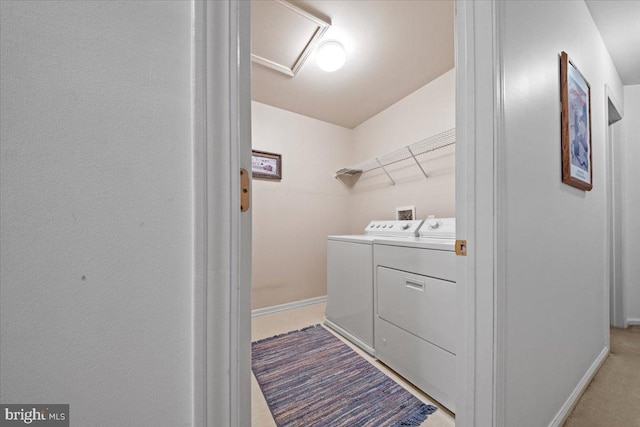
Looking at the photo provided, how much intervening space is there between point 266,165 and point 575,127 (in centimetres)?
248

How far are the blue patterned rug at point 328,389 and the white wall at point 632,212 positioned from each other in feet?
9.08

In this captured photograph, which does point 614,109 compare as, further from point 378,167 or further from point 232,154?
point 232,154

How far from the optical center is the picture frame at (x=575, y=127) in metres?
1.23

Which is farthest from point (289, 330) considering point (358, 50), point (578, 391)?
point (358, 50)

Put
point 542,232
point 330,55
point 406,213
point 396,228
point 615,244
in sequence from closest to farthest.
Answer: point 542,232
point 330,55
point 396,228
point 615,244
point 406,213

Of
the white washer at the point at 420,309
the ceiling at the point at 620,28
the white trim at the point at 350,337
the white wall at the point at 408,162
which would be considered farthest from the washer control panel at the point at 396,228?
the ceiling at the point at 620,28

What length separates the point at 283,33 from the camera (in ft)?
5.47

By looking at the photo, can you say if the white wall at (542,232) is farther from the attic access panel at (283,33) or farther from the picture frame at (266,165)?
the picture frame at (266,165)

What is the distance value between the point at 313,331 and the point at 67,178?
2230 mm

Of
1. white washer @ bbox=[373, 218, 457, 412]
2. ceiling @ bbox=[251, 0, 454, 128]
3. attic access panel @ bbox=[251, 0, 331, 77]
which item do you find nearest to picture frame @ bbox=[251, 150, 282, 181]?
ceiling @ bbox=[251, 0, 454, 128]

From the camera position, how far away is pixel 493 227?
78 centimetres

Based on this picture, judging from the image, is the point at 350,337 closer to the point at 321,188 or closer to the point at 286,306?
the point at 286,306

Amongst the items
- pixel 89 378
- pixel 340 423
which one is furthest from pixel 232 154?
pixel 340 423

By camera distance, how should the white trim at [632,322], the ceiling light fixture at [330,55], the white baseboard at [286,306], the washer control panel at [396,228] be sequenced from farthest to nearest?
1. the white baseboard at [286,306]
2. the white trim at [632,322]
3. the washer control panel at [396,228]
4. the ceiling light fixture at [330,55]
